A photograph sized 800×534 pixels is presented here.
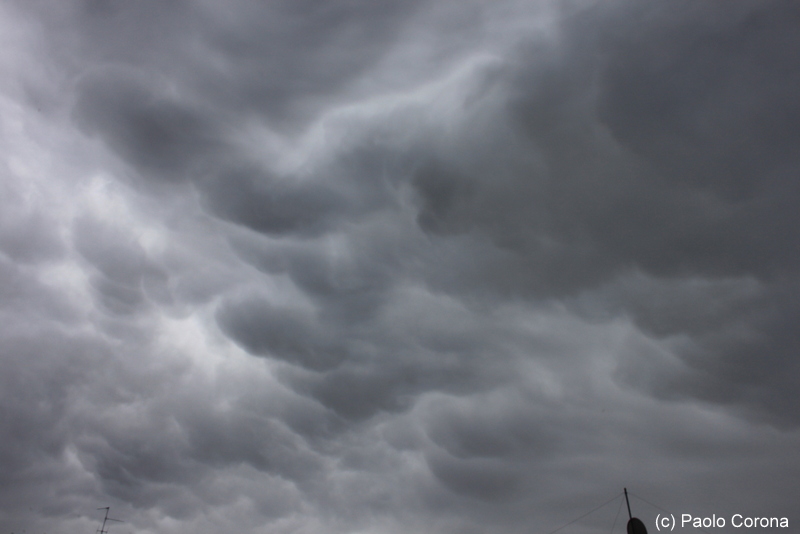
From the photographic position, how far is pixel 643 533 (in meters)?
75.0
